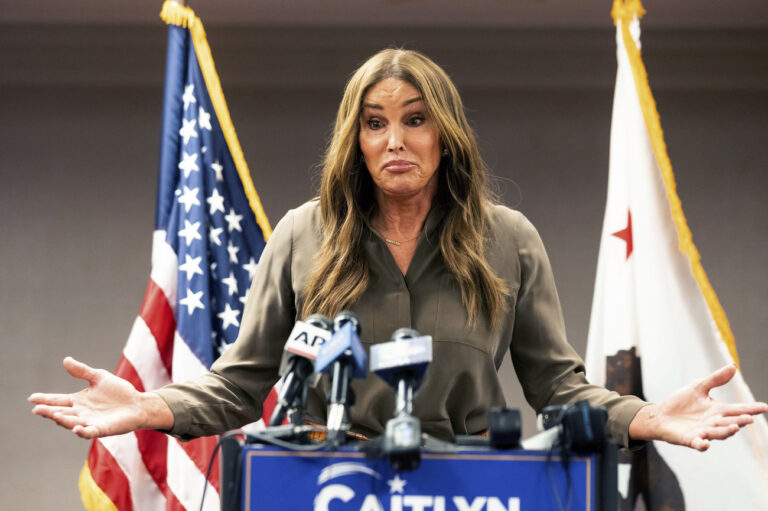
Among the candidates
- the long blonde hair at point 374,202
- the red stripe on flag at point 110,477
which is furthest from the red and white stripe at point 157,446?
the long blonde hair at point 374,202

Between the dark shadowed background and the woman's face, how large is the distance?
198 centimetres

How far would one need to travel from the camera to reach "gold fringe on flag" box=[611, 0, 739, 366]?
269 cm

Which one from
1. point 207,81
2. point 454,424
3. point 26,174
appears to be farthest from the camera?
point 26,174

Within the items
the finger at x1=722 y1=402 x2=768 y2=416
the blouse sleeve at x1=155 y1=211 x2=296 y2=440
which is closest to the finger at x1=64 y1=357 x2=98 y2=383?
the blouse sleeve at x1=155 y1=211 x2=296 y2=440

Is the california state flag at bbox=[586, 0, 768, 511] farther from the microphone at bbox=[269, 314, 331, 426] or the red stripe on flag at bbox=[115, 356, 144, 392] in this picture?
the microphone at bbox=[269, 314, 331, 426]

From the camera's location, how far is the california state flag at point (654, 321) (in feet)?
8.46

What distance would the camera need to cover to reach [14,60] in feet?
12.7

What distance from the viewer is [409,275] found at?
171 cm

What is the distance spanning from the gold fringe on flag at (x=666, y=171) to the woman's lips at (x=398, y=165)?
1.36 metres

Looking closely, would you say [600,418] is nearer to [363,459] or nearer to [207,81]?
[363,459]

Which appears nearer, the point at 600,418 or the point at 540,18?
the point at 600,418

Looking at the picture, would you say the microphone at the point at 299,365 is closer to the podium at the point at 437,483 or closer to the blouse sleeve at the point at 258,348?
the podium at the point at 437,483

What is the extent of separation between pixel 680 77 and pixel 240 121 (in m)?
1.94

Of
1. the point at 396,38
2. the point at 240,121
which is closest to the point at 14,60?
the point at 240,121
